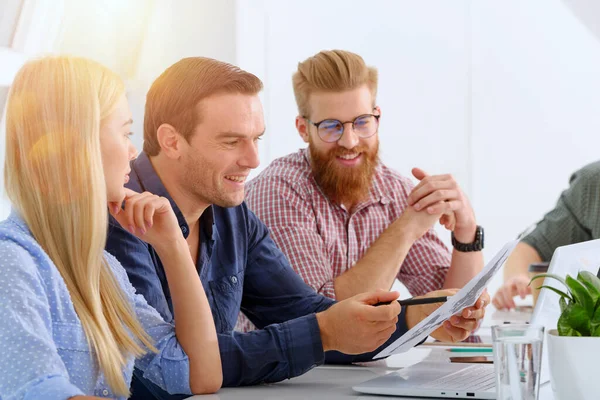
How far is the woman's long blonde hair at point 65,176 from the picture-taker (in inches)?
47.1

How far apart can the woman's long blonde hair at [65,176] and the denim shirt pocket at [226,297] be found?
0.61 m

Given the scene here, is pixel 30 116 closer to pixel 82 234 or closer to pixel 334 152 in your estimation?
pixel 82 234

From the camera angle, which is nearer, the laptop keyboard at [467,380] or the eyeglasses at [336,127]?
the laptop keyboard at [467,380]

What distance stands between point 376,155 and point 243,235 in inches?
31.6

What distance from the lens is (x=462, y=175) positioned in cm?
471

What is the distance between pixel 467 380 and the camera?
4.62 feet

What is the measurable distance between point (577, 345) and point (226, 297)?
94 cm

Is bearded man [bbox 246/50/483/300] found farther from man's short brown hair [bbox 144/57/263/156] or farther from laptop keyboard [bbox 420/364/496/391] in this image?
laptop keyboard [bbox 420/364/496/391]

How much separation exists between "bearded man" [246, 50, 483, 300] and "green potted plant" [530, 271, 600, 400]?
121cm

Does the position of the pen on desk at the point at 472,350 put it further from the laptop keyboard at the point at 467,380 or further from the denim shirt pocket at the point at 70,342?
the denim shirt pocket at the point at 70,342

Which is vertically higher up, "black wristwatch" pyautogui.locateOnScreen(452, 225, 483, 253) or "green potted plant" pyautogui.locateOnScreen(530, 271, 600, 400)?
"green potted plant" pyautogui.locateOnScreen(530, 271, 600, 400)

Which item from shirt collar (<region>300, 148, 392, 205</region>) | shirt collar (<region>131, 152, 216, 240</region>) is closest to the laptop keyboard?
shirt collar (<region>131, 152, 216, 240</region>)

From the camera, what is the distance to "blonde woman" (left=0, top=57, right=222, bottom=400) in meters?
1.03

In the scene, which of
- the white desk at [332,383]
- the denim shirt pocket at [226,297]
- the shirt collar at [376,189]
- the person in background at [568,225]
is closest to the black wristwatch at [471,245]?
the shirt collar at [376,189]
